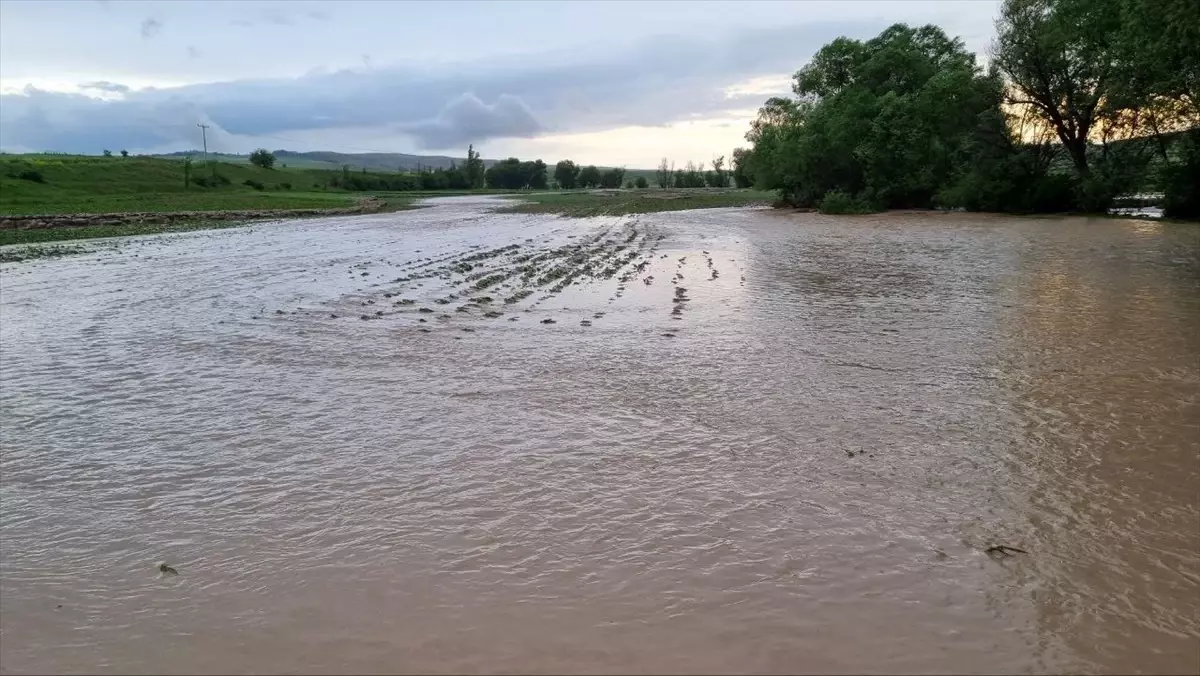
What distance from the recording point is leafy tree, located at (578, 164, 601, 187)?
7392 inches

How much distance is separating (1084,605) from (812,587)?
4.28 feet

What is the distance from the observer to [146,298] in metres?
16.2

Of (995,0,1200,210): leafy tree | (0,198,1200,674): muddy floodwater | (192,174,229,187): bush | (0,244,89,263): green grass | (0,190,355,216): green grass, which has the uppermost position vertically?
(995,0,1200,210): leafy tree

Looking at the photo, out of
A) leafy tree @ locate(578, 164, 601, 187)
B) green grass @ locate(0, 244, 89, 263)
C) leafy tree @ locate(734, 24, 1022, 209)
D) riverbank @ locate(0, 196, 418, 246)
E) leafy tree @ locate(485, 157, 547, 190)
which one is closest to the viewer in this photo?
green grass @ locate(0, 244, 89, 263)

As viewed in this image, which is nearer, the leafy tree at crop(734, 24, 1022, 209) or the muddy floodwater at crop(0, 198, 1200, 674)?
the muddy floodwater at crop(0, 198, 1200, 674)

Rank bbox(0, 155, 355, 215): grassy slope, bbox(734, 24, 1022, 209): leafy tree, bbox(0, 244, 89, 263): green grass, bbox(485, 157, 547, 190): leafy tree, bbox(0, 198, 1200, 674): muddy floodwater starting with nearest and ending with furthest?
bbox(0, 198, 1200, 674): muddy floodwater, bbox(0, 244, 89, 263): green grass, bbox(734, 24, 1022, 209): leafy tree, bbox(0, 155, 355, 215): grassy slope, bbox(485, 157, 547, 190): leafy tree

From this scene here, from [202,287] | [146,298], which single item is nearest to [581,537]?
[146,298]

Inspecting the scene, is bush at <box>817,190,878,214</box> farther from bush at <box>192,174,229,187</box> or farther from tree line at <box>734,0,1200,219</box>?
bush at <box>192,174,229,187</box>

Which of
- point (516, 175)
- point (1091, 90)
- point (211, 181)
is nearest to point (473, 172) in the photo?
point (516, 175)

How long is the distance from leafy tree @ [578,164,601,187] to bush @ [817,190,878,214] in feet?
460

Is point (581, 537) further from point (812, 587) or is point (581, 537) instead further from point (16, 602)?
point (16, 602)

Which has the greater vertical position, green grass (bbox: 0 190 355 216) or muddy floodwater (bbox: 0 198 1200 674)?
green grass (bbox: 0 190 355 216)

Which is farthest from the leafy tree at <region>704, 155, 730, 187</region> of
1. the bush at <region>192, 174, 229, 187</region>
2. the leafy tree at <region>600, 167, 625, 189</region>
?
the bush at <region>192, 174, 229, 187</region>

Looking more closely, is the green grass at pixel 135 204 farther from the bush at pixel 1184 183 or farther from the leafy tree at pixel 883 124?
the bush at pixel 1184 183
